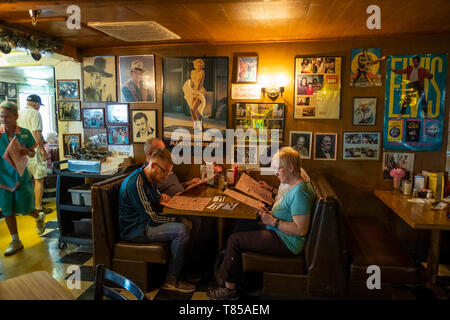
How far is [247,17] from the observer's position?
2934 millimetres

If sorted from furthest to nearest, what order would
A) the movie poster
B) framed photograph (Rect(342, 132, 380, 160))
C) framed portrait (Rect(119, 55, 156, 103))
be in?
1. framed portrait (Rect(119, 55, 156, 103))
2. framed photograph (Rect(342, 132, 380, 160))
3. the movie poster

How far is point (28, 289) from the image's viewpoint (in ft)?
4.59

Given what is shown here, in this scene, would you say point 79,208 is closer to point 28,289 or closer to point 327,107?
point 28,289

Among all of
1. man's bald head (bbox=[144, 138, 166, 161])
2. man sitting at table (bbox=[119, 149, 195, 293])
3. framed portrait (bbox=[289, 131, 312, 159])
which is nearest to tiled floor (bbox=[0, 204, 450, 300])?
man sitting at table (bbox=[119, 149, 195, 293])

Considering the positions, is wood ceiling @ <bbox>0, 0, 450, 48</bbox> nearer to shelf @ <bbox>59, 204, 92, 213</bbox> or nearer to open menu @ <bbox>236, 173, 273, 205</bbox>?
open menu @ <bbox>236, 173, 273, 205</bbox>

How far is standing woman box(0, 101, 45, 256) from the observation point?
3512 mm

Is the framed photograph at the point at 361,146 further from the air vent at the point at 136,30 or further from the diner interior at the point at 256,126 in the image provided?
the air vent at the point at 136,30

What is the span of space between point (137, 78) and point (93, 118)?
884 millimetres

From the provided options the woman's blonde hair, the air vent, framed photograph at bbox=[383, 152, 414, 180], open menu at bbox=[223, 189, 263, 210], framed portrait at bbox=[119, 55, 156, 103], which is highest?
the air vent

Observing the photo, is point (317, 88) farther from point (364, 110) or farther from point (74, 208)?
point (74, 208)

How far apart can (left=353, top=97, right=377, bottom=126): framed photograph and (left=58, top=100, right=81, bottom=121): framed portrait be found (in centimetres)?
376

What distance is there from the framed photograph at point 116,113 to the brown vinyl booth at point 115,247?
1578 mm

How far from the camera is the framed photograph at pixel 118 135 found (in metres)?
4.25
